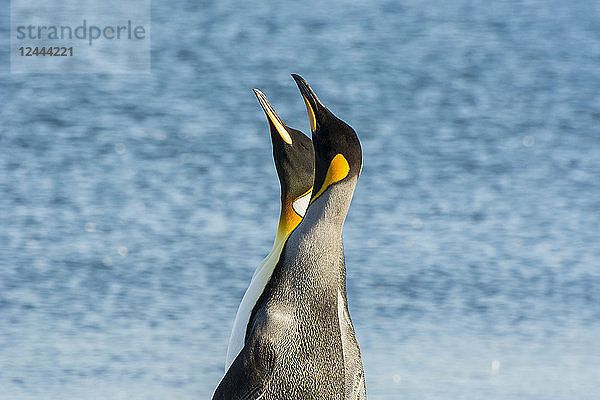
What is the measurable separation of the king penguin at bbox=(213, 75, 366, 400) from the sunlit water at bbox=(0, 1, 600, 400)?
1328mm

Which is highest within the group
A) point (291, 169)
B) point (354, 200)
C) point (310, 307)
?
point (291, 169)

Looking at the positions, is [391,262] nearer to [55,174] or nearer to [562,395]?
[562,395]

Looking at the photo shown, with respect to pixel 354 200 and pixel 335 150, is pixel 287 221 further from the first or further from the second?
pixel 354 200

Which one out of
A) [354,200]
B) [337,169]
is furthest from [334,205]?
[354,200]

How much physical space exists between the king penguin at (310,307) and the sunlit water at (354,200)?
1.33 m

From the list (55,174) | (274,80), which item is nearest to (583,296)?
(55,174)

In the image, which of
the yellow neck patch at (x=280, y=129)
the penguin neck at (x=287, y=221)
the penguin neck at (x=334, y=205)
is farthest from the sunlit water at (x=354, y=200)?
the penguin neck at (x=334, y=205)

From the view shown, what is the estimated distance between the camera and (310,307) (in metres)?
2.50

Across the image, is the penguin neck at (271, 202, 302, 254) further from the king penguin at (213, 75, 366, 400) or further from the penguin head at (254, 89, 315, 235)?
the king penguin at (213, 75, 366, 400)

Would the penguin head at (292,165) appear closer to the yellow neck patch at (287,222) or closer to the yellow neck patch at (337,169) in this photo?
the yellow neck patch at (287,222)

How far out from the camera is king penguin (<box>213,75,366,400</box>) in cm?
247

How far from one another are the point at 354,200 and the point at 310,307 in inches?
183

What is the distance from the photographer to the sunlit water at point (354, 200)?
4.28 metres

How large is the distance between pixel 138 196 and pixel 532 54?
6505mm
